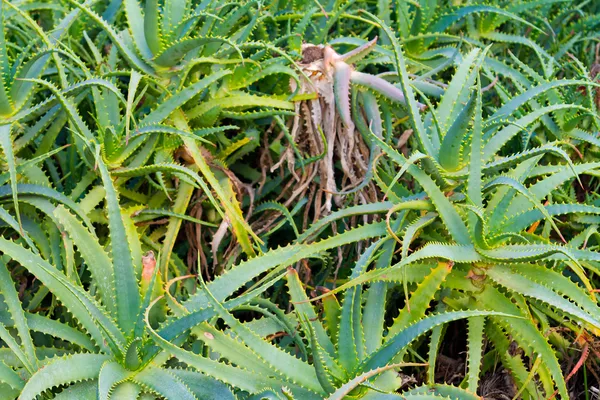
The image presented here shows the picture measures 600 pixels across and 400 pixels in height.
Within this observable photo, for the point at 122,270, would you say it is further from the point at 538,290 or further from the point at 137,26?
the point at 538,290

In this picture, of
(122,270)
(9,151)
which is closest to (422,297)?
(122,270)

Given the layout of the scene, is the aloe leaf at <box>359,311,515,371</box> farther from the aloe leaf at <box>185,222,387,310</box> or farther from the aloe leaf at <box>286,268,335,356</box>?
the aloe leaf at <box>185,222,387,310</box>

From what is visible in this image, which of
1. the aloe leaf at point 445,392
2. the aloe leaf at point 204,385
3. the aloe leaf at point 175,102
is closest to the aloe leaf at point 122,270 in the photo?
the aloe leaf at point 204,385

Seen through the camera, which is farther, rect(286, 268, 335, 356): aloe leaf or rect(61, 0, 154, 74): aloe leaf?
rect(61, 0, 154, 74): aloe leaf

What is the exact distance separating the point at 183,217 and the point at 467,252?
581mm

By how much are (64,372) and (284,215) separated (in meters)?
0.63

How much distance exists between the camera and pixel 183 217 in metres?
1.43

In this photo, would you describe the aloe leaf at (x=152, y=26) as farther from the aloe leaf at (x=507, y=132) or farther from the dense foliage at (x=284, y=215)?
the aloe leaf at (x=507, y=132)

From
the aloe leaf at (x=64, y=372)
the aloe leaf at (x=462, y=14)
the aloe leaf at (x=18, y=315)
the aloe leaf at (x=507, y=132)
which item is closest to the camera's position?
the aloe leaf at (x=64, y=372)

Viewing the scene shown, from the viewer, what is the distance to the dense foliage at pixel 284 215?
3.81ft

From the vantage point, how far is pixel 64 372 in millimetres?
1069

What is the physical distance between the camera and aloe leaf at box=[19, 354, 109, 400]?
100 cm

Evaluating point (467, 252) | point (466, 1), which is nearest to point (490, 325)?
point (467, 252)

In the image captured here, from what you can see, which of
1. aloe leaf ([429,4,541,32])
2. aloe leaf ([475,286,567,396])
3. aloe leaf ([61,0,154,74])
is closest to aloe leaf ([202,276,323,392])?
aloe leaf ([475,286,567,396])
